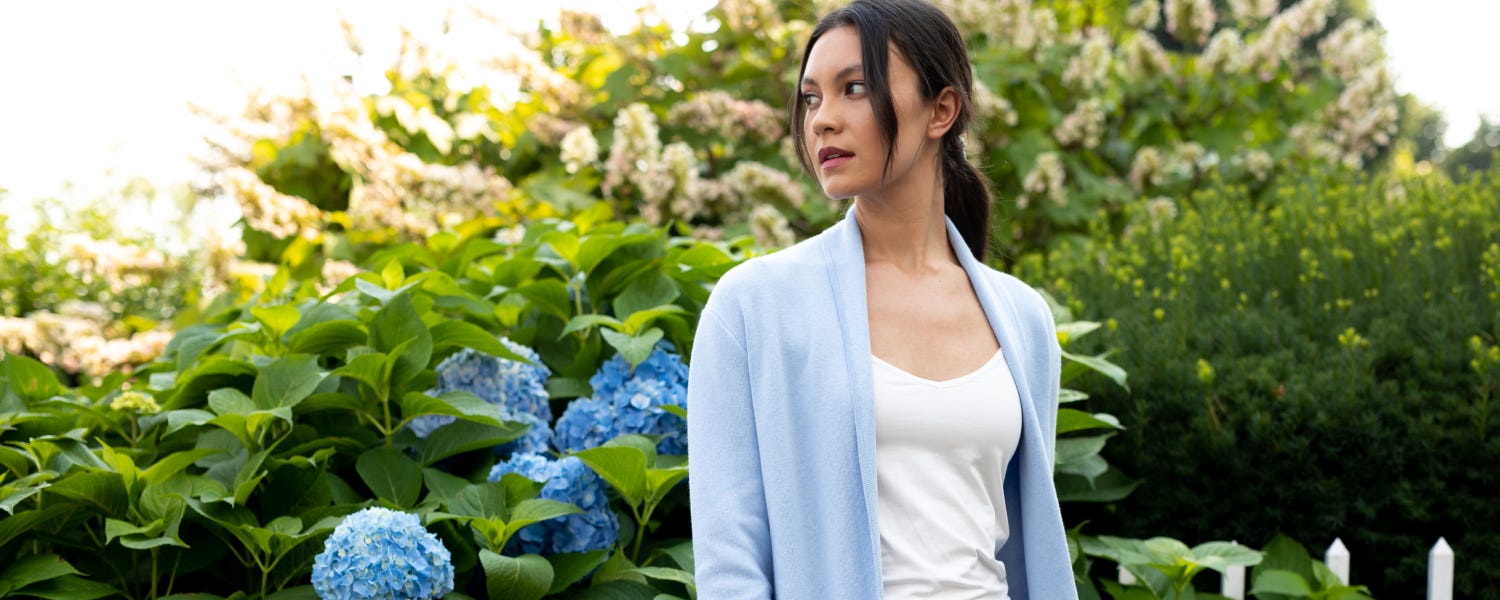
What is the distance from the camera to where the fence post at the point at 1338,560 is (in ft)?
9.82

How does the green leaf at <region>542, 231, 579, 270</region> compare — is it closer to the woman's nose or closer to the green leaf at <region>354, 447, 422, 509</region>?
the green leaf at <region>354, 447, 422, 509</region>

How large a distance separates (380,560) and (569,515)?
40 cm

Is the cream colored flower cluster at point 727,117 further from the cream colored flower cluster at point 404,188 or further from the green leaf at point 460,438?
the green leaf at point 460,438

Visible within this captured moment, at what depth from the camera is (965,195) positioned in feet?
6.57

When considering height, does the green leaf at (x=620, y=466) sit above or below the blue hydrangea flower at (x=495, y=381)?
below

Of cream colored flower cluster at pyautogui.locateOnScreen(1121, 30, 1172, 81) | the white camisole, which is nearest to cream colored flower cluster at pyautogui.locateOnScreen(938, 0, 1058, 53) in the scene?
cream colored flower cluster at pyautogui.locateOnScreen(1121, 30, 1172, 81)

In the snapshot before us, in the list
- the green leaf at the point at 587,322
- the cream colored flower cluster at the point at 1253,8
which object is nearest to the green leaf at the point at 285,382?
the green leaf at the point at 587,322

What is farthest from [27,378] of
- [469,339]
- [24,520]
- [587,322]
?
[587,322]

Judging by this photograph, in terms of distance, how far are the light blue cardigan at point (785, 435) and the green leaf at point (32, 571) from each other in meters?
1.32

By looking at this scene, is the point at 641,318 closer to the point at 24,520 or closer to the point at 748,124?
the point at 24,520

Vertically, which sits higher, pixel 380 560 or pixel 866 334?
pixel 866 334

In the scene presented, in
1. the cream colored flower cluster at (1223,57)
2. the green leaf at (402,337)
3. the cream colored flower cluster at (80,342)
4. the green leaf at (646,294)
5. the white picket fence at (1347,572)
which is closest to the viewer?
the green leaf at (402,337)

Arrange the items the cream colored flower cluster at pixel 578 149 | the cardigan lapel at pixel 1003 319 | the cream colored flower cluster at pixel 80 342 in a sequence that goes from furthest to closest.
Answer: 1. the cream colored flower cluster at pixel 578 149
2. the cream colored flower cluster at pixel 80 342
3. the cardigan lapel at pixel 1003 319

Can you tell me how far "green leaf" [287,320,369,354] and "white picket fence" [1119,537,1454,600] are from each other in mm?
1840
